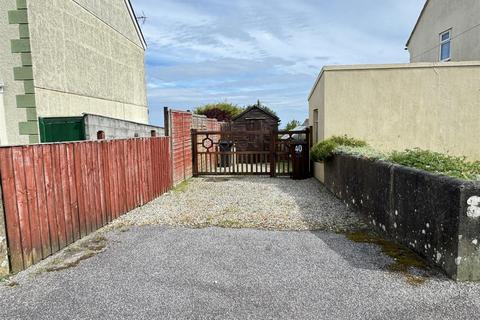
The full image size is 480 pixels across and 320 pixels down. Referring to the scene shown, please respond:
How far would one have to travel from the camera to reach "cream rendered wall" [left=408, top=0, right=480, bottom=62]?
11.0 m

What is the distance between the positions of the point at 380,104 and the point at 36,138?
9.34m

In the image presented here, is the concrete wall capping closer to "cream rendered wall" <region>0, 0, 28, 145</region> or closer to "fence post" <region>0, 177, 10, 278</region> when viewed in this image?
"fence post" <region>0, 177, 10, 278</region>

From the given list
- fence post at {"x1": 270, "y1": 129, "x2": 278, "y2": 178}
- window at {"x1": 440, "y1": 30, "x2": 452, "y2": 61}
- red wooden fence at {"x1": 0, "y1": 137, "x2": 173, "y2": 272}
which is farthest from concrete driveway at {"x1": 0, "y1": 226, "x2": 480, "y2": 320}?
window at {"x1": 440, "y1": 30, "x2": 452, "y2": 61}

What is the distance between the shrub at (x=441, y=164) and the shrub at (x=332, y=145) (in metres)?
3.76

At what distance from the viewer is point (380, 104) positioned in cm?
982

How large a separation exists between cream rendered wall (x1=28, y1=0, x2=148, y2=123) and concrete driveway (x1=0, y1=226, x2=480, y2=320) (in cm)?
626

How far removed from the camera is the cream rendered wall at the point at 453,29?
11.0 metres

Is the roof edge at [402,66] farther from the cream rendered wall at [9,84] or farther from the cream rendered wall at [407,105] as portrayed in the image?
the cream rendered wall at [9,84]

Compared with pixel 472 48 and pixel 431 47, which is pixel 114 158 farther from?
pixel 431 47

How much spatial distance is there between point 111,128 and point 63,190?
408 centimetres

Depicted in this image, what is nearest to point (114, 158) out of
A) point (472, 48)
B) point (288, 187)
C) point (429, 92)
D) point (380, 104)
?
point (288, 187)

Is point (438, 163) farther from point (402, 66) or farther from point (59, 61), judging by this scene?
point (59, 61)

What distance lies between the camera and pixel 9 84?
27.6ft

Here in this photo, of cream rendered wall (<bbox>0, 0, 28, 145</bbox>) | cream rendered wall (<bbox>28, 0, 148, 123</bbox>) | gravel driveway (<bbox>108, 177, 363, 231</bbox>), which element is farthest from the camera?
cream rendered wall (<bbox>28, 0, 148, 123</bbox>)
